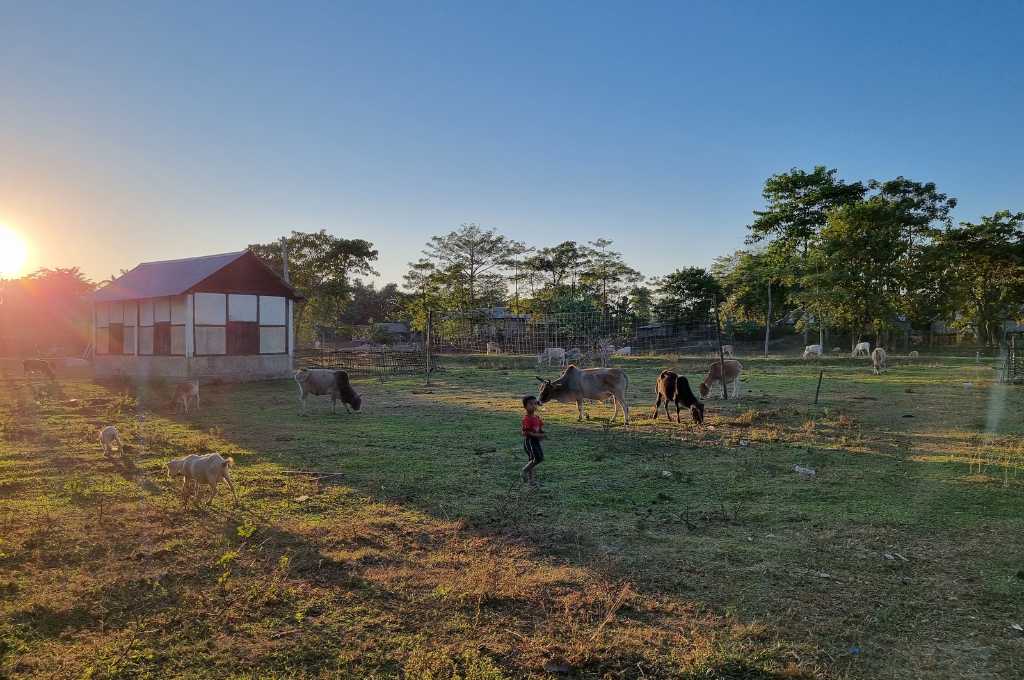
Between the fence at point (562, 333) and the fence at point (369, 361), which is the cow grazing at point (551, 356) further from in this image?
the fence at point (369, 361)

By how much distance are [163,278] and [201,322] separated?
4449 mm

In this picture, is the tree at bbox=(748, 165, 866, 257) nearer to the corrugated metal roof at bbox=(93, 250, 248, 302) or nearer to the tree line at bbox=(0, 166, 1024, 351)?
the tree line at bbox=(0, 166, 1024, 351)

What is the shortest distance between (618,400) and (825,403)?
20.8 feet

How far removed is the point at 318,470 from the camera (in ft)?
31.6

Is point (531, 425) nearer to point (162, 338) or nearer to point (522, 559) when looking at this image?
point (522, 559)

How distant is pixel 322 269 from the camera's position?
4778cm

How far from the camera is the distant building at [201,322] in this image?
26281mm

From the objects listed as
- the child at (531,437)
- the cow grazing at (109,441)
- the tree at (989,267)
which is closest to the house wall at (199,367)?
the cow grazing at (109,441)

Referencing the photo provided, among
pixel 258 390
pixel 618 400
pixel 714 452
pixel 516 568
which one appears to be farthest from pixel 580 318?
pixel 516 568

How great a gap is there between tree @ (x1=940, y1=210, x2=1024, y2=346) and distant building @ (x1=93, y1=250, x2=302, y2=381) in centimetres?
4124

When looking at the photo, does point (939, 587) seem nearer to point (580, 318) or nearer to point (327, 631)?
point (327, 631)

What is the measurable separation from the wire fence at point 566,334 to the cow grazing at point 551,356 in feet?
1.23

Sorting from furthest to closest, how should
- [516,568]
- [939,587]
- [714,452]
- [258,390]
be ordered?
[258,390]
[714,452]
[516,568]
[939,587]

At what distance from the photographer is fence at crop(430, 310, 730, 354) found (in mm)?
29500
